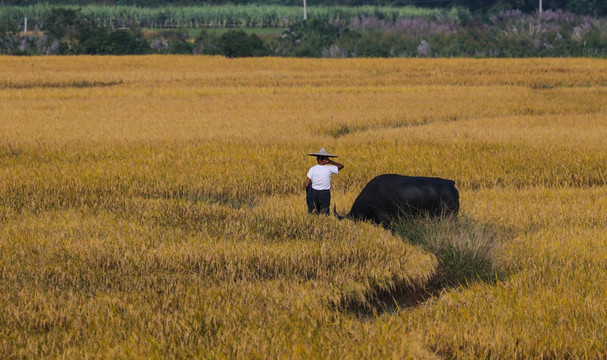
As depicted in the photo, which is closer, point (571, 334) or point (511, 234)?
point (571, 334)

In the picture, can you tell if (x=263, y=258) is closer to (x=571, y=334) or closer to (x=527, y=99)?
(x=571, y=334)

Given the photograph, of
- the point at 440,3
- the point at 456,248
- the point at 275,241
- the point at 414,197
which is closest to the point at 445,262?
the point at 456,248

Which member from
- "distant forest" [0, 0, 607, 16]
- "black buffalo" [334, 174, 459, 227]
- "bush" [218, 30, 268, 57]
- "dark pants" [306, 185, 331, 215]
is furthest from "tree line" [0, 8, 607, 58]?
"black buffalo" [334, 174, 459, 227]

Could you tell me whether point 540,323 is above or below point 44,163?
above

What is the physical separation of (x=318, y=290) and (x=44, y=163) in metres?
9.13

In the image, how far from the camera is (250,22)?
78500 mm

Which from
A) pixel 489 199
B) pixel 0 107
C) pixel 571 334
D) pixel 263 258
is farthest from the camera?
pixel 0 107

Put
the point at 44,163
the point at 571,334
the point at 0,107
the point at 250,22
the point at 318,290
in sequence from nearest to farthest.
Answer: the point at 571,334, the point at 318,290, the point at 44,163, the point at 0,107, the point at 250,22

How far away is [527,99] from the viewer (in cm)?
2691

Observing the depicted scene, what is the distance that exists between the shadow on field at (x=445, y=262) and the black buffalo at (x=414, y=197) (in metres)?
0.15

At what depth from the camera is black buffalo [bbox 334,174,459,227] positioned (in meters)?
8.27

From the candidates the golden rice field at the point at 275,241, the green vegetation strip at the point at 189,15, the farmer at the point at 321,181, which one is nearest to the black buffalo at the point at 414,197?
the golden rice field at the point at 275,241

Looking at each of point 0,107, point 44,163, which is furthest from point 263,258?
point 0,107

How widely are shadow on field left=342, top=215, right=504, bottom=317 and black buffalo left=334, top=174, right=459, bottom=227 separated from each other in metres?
0.15
